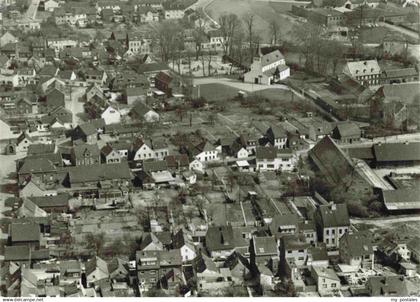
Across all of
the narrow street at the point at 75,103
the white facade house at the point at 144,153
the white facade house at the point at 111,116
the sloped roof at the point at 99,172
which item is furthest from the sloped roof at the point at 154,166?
the narrow street at the point at 75,103

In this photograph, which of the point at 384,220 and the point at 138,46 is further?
the point at 138,46

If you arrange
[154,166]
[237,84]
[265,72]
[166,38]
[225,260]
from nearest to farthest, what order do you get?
[225,260], [154,166], [237,84], [265,72], [166,38]

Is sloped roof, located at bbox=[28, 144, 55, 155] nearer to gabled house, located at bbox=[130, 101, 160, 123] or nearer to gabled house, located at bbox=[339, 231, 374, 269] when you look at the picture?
gabled house, located at bbox=[130, 101, 160, 123]

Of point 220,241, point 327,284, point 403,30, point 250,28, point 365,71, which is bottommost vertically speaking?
point 327,284

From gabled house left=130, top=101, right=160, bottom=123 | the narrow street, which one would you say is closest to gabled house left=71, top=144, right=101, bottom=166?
the narrow street

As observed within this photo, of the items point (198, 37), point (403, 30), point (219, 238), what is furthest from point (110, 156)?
point (403, 30)

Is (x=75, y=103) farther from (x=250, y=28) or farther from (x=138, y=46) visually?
(x=250, y=28)

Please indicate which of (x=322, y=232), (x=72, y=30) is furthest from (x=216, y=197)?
(x=72, y=30)
